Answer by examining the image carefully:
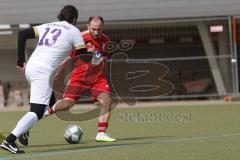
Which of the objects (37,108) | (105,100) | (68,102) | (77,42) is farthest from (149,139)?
(37,108)

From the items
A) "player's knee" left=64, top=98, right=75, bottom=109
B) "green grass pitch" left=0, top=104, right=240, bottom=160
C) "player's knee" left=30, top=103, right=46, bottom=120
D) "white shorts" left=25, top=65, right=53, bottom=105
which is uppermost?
"white shorts" left=25, top=65, right=53, bottom=105

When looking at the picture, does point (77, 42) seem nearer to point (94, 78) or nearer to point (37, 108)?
point (37, 108)

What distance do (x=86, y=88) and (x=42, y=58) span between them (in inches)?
79.5

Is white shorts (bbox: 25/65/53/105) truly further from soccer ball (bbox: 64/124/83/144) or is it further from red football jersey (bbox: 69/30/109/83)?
red football jersey (bbox: 69/30/109/83)

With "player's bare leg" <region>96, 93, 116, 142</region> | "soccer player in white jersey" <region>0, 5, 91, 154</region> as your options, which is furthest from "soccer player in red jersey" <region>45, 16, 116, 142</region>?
"soccer player in white jersey" <region>0, 5, 91, 154</region>

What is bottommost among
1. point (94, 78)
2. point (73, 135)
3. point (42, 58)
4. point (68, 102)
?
point (73, 135)

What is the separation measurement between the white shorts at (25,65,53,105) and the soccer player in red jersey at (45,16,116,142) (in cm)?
167

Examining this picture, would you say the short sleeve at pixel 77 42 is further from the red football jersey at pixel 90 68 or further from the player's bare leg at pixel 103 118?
the player's bare leg at pixel 103 118

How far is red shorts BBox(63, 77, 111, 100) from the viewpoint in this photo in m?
10.4

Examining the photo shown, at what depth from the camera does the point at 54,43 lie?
8664 millimetres

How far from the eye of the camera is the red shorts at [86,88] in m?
10.4

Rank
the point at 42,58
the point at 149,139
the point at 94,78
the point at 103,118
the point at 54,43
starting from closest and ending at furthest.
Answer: the point at 42,58 → the point at 54,43 → the point at 149,139 → the point at 103,118 → the point at 94,78

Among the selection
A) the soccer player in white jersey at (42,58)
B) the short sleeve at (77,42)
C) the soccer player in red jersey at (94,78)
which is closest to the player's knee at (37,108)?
the soccer player in white jersey at (42,58)

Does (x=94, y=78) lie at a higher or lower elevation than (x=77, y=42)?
lower
